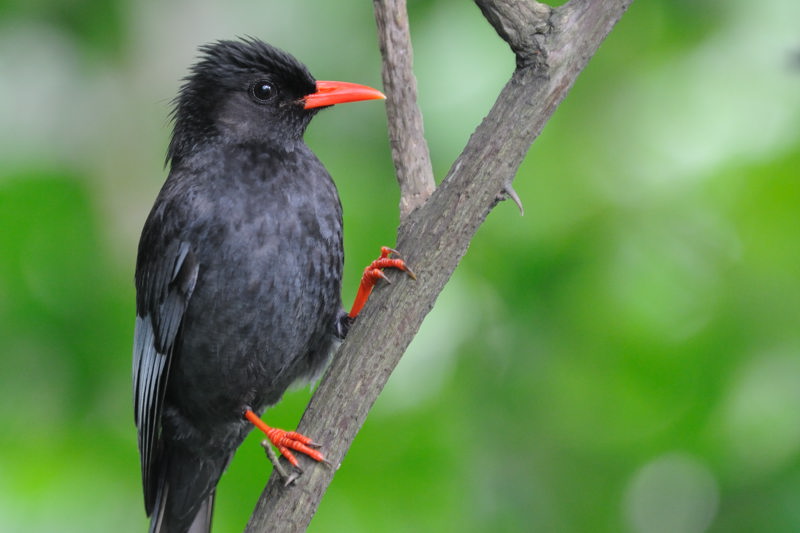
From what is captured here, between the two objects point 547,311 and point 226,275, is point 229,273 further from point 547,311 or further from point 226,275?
point 547,311

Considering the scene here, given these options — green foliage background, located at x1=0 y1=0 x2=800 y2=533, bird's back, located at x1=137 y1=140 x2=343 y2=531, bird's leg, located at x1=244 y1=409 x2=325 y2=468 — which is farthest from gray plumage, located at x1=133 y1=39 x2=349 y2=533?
bird's leg, located at x1=244 y1=409 x2=325 y2=468

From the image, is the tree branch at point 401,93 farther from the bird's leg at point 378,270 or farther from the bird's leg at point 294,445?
the bird's leg at point 294,445

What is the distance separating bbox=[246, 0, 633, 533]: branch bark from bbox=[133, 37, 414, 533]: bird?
0.35 meters

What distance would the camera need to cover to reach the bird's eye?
4.11 metres

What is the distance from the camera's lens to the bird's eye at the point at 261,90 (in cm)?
411

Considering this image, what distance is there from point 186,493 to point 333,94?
1655 millimetres

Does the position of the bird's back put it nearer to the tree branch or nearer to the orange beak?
the orange beak

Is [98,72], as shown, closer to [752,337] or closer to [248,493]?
[248,493]

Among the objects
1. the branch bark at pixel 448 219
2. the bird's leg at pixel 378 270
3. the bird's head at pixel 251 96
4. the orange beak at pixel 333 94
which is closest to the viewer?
the branch bark at pixel 448 219

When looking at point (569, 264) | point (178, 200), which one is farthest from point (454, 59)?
point (178, 200)

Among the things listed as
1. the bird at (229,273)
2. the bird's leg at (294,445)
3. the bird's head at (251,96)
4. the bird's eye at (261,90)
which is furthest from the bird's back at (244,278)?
the bird's leg at (294,445)

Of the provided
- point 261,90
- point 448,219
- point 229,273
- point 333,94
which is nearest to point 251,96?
point 261,90

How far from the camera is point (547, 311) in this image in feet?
13.1

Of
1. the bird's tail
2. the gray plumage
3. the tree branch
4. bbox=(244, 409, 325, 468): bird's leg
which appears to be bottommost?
the bird's tail
